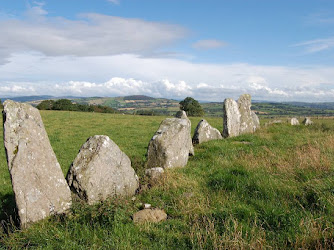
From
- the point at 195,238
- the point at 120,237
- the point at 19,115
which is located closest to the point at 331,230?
the point at 195,238

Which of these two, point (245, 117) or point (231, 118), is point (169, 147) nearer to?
point (231, 118)

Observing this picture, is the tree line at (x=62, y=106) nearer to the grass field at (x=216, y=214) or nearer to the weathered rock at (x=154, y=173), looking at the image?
the weathered rock at (x=154, y=173)

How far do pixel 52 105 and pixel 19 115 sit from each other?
6528cm

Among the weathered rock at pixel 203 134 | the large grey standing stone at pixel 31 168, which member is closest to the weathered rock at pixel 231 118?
the weathered rock at pixel 203 134

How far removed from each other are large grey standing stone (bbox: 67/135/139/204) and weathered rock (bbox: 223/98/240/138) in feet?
38.3

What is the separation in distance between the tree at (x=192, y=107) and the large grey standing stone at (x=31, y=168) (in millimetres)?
55496

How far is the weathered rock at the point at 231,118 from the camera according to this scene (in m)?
18.7

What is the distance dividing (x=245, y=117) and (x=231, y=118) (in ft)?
7.83

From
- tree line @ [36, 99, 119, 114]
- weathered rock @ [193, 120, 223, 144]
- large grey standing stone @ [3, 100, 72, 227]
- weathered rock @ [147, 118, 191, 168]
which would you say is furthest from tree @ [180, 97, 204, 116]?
large grey standing stone @ [3, 100, 72, 227]

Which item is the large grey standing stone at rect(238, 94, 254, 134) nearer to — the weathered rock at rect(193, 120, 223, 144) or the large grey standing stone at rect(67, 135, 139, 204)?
the weathered rock at rect(193, 120, 223, 144)

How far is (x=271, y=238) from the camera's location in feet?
17.0

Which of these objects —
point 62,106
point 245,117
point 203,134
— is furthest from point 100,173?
point 62,106

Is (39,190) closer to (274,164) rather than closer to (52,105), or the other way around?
(274,164)

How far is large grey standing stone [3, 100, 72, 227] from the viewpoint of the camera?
6.46m
